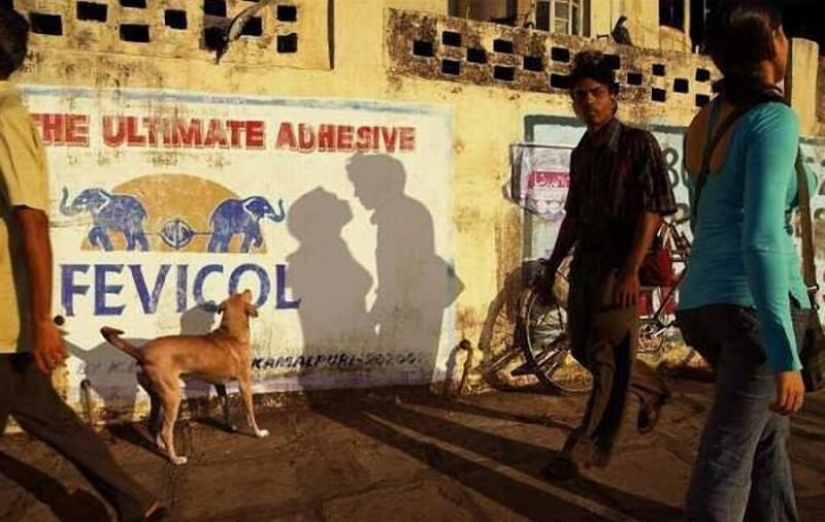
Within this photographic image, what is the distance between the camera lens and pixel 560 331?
540 cm

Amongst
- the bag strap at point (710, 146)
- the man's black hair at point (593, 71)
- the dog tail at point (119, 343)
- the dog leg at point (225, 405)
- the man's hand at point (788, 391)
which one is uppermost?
the man's black hair at point (593, 71)

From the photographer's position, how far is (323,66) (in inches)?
188

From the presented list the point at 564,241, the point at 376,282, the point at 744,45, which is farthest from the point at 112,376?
the point at 744,45

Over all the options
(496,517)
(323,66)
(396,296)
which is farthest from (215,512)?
(323,66)

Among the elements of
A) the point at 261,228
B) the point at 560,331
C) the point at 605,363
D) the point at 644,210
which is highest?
the point at 644,210

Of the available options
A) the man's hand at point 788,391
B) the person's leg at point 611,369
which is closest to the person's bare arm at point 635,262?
the person's leg at point 611,369

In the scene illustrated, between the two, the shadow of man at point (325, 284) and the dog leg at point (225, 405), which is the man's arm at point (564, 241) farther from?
the dog leg at point (225, 405)

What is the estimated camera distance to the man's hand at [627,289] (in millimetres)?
3494

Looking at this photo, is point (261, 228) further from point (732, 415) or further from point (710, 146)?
point (732, 415)

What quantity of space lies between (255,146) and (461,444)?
2107mm

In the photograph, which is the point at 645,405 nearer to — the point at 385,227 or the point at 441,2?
the point at 385,227

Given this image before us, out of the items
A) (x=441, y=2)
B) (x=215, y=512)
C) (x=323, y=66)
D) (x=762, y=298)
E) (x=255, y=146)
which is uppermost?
(x=441, y=2)

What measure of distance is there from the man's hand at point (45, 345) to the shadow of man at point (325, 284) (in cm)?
221

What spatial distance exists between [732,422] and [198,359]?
8.99ft
